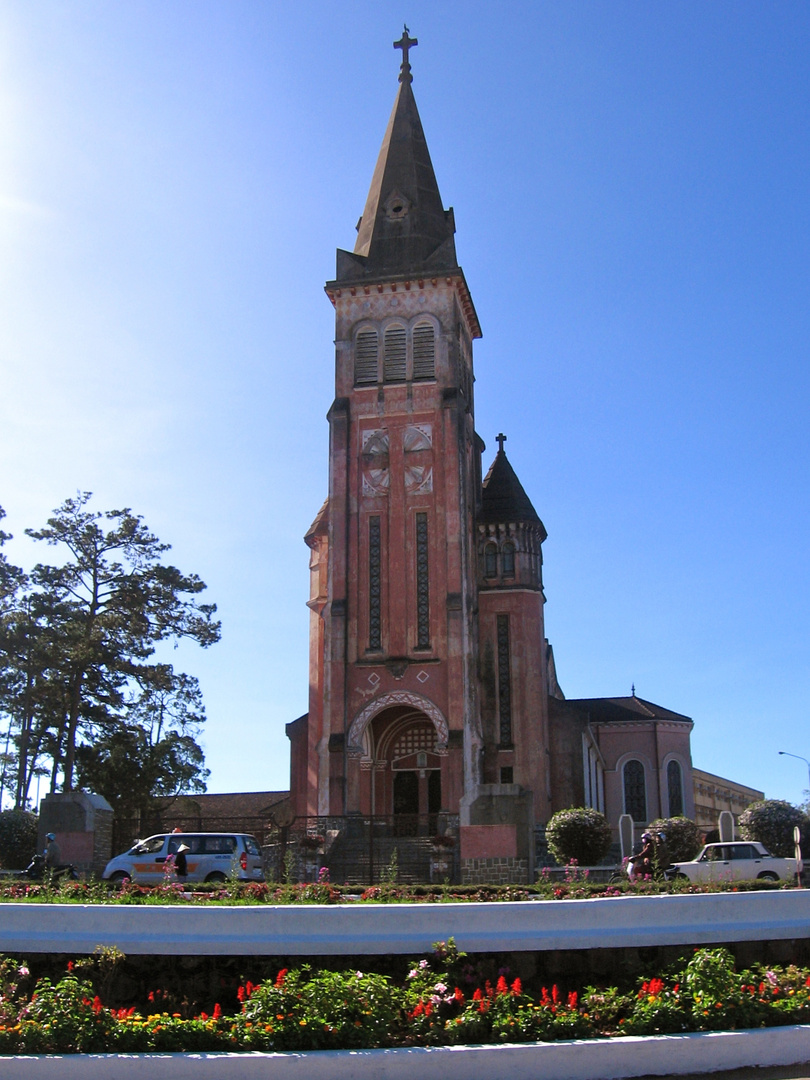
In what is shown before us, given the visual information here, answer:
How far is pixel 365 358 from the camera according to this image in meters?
41.5

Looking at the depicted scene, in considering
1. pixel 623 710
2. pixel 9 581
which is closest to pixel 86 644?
pixel 9 581

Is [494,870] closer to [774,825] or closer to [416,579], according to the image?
[774,825]

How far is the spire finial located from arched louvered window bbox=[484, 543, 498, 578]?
2060cm

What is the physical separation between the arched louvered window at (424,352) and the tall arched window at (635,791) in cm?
2030

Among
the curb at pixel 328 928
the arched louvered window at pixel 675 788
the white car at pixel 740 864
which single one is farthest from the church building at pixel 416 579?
the curb at pixel 328 928

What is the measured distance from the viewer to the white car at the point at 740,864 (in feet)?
72.6

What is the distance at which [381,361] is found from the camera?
4131 centimetres

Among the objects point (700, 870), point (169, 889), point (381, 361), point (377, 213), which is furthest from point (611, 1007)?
point (377, 213)

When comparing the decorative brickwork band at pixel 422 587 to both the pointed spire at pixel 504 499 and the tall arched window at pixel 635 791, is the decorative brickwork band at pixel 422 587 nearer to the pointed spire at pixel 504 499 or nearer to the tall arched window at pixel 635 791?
the pointed spire at pixel 504 499

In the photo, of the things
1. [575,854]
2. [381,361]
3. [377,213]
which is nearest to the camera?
[575,854]

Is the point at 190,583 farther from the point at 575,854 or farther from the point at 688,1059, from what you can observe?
the point at 688,1059

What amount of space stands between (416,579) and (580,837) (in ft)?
48.2

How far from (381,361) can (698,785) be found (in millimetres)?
35240

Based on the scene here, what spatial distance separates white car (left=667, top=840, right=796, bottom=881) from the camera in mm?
22141
